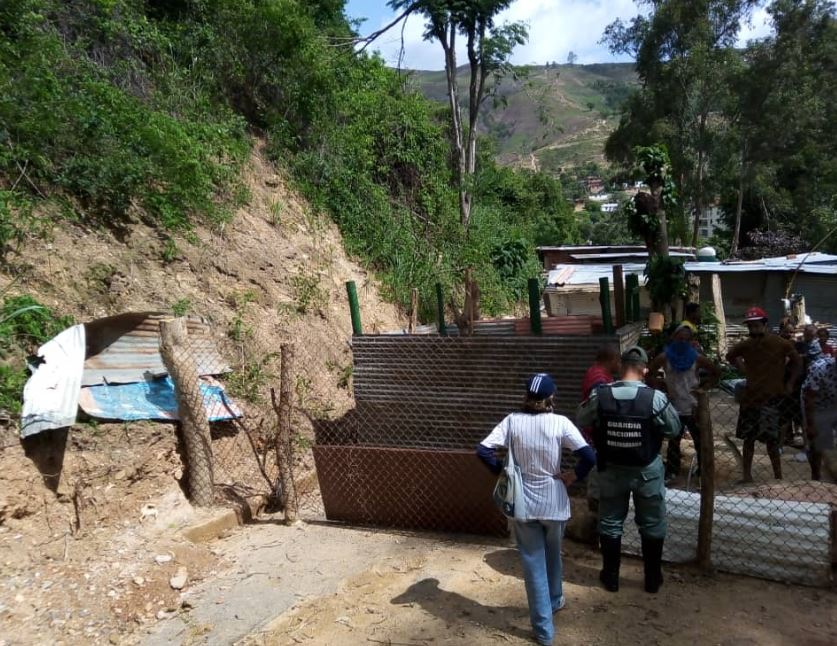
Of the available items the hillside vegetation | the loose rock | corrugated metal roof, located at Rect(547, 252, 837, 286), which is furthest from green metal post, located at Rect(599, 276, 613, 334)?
corrugated metal roof, located at Rect(547, 252, 837, 286)

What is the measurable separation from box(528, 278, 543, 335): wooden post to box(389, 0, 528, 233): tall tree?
11375 mm

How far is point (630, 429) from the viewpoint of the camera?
3.47 metres

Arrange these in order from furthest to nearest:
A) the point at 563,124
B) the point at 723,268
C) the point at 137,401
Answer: the point at 563,124 < the point at 723,268 < the point at 137,401

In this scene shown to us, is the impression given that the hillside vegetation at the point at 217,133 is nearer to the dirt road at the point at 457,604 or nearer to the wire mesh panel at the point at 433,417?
the wire mesh panel at the point at 433,417

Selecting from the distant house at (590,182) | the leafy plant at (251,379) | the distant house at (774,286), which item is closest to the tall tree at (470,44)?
the distant house at (774,286)

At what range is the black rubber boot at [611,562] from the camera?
12.1 feet

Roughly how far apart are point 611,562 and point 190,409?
3.29m

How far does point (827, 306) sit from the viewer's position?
43.0 feet

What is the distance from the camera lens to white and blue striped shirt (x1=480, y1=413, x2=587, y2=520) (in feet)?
10.5

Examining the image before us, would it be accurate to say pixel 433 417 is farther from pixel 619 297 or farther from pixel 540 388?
pixel 540 388

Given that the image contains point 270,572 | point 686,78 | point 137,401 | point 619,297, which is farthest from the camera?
point 686,78

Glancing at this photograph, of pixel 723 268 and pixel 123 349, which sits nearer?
pixel 123 349

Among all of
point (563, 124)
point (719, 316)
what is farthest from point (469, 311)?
point (563, 124)

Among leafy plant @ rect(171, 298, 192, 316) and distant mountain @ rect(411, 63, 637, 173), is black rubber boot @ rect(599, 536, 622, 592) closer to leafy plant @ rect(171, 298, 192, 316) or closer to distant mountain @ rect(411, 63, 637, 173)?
leafy plant @ rect(171, 298, 192, 316)
